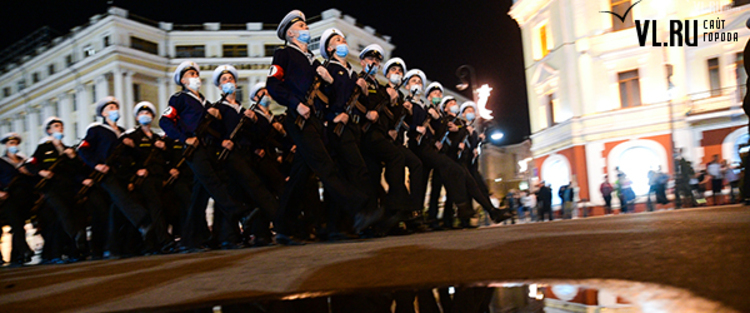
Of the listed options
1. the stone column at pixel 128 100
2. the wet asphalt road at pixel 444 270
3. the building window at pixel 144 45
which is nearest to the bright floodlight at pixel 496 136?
the wet asphalt road at pixel 444 270

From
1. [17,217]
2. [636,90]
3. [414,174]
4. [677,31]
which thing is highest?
[677,31]

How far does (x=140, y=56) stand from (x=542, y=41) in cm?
3683

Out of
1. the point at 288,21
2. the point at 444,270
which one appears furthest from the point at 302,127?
the point at 444,270

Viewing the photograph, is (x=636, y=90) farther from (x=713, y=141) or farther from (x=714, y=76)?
(x=713, y=141)

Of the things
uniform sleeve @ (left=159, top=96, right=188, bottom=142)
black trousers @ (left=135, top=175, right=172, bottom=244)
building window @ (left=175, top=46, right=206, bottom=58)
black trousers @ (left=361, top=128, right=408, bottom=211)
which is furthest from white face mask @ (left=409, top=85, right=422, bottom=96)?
building window @ (left=175, top=46, right=206, bottom=58)

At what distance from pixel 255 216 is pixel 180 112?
5.06 ft

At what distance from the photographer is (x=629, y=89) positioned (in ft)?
88.3

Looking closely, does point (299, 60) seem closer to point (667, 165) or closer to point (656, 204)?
point (656, 204)

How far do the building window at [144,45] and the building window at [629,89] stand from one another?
42040 millimetres

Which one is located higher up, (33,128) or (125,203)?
(33,128)

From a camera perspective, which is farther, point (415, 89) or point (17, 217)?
point (17, 217)

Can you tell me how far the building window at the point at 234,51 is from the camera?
57.7 m

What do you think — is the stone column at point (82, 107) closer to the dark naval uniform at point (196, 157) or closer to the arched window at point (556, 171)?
the arched window at point (556, 171)

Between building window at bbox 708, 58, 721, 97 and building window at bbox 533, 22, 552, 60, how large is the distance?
21.7 ft
